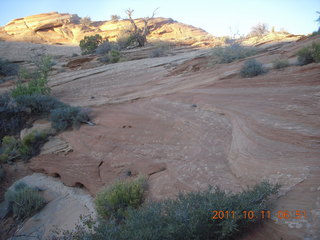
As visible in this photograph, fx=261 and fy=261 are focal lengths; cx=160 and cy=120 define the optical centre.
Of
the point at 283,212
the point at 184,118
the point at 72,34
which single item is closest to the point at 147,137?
the point at 184,118

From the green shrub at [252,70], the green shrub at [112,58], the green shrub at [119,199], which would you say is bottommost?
the green shrub at [119,199]

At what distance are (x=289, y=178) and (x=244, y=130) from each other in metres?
1.61

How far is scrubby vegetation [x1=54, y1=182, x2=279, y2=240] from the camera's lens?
2482 mm

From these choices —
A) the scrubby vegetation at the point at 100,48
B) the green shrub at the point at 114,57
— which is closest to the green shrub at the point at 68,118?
the green shrub at the point at 114,57

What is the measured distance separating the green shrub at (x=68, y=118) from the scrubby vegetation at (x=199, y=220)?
5707 mm

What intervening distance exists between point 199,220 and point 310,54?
6.24 meters

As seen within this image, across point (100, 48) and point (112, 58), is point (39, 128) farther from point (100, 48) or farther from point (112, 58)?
point (100, 48)

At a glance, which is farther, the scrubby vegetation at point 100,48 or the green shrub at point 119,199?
the scrubby vegetation at point 100,48

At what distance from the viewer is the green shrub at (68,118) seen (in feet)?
26.7

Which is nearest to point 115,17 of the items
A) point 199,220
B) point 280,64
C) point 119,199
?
point 280,64
